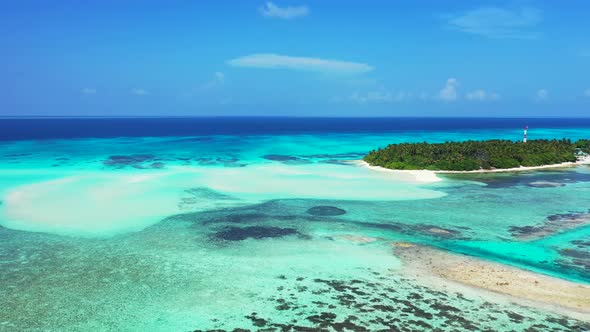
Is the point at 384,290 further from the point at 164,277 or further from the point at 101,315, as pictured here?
the point at 101,315

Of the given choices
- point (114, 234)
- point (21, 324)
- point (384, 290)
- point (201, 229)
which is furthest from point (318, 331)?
point (114, 234)

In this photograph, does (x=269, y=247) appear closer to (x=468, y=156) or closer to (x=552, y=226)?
(x=552, y=226)

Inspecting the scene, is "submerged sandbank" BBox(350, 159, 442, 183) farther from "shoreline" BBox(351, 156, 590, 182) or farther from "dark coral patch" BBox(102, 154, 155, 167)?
"dark coral patch" BBox(102, 154, 155, 167)

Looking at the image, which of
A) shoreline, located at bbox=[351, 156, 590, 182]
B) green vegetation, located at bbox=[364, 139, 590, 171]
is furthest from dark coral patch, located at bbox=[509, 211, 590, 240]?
green vegetation, located at bbox=[364, 139, 590, 171]

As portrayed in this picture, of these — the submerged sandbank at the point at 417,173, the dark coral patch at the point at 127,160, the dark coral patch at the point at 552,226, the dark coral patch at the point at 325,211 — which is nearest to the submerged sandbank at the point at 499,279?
the dark coral patch at the point at 552,226

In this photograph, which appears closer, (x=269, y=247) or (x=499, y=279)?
(x=499, y=279)

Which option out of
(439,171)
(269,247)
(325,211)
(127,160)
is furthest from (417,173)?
(127,160)
